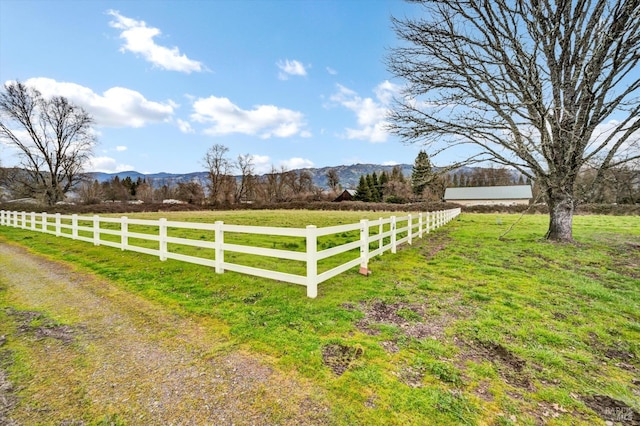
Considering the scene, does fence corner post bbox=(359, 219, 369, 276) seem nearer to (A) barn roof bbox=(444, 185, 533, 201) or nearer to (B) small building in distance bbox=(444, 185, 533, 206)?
(B) small building in distance bbox=(444, 185, 533, 206)

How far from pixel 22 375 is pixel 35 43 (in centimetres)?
1459

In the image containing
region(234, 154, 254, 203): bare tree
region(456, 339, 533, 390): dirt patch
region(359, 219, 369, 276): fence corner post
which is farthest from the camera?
region(234, 154, 254, 203): bare tree

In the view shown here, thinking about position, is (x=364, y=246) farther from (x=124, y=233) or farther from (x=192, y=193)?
(x=192, y=193)

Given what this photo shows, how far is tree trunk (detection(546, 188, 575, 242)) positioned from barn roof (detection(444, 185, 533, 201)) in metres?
61.9

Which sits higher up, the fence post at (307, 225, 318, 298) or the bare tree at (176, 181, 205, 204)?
the bare tree at (176, 181, 205, 204)

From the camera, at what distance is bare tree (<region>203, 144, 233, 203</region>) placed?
50562 mm

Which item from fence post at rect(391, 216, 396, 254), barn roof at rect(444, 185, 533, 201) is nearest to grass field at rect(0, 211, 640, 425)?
fence post at rect(391, 216, 396, 254)

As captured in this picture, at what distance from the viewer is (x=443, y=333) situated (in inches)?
147

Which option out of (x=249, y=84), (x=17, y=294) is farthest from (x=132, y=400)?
(x=249, y=84)

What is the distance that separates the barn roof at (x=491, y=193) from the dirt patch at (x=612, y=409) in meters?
72.4

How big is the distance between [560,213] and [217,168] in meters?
49.9

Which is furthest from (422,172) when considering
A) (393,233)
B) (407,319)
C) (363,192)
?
(363,192)

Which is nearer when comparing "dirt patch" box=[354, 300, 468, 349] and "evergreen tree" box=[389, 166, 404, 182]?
"dirt patch" box=[354, 300, 468, 349]

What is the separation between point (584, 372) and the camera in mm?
2941
